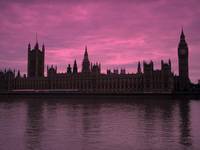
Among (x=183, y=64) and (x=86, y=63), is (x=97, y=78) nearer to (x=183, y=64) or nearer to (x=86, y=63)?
(x=86, y=63)

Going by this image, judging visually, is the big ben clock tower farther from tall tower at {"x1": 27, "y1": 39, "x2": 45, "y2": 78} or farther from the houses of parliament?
tall tower at {"x1": 27, "y1": 39, "x2": 45, "y2": 78}

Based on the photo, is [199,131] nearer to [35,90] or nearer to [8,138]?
[8,138]

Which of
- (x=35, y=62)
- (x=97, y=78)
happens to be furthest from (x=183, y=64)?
(x=35, y=62)

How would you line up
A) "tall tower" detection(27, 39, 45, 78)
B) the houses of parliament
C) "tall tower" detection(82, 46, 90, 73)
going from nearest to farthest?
the houses of parliament < "tall tower" detection(82, 46, 90, 73) < "tall tower" detection(27, 39, 45, 78)

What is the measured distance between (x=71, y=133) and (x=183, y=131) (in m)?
5.42

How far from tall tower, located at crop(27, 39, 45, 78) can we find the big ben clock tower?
171 feet

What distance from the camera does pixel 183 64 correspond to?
96688mm

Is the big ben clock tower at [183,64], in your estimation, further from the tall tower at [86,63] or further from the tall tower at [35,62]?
the tall tower at [35,62]

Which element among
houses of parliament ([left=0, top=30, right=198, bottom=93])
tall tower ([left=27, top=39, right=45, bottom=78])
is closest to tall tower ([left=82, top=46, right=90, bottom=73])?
houses of parliament ([left=0, top=30, right=198, bottom=93])

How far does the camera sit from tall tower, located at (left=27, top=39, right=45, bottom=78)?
115094 millimetres

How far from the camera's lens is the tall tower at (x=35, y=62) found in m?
115

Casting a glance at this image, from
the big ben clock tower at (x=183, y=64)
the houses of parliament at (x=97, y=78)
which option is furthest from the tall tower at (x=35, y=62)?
the big ben clock tower at (x=183, y=64)

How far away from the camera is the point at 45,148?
35.2 ft

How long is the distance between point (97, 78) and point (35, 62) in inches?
1238
